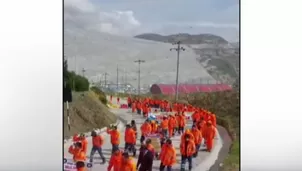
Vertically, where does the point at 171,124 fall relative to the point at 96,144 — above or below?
above

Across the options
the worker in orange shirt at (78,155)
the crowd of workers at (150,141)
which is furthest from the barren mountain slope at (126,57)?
the worker in orange shirt at (78,155)

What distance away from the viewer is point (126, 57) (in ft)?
9.09

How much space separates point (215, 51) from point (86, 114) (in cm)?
76

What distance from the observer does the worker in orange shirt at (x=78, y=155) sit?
2762 mm

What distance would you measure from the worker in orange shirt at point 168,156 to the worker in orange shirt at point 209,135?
0.60ft

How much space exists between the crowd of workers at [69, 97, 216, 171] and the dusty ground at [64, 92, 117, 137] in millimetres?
42

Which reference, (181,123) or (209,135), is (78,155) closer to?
(181,123)

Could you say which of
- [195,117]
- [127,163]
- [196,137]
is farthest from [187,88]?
[127,163]
